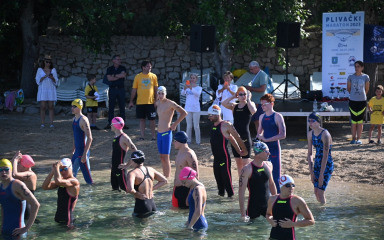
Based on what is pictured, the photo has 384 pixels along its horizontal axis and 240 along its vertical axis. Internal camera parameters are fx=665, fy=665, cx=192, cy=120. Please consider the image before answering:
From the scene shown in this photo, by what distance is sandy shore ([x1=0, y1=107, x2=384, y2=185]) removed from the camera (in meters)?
14.1

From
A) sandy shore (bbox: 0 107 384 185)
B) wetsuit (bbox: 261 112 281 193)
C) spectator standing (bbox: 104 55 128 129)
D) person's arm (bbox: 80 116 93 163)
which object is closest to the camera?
wetsuit (bbox: 261 112 281 193)

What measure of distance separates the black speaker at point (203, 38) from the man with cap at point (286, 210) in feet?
32.6

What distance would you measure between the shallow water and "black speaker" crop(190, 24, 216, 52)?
5.71m

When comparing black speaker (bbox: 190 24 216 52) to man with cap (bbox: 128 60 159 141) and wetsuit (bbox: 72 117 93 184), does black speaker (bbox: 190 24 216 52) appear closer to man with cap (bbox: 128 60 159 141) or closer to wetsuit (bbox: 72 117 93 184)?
man with cap (bbox: 128 60 159 141)

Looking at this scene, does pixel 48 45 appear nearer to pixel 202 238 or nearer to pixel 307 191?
pixel 307 191

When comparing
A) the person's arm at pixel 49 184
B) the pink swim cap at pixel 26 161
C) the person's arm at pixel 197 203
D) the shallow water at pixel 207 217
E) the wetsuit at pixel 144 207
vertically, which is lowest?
the shallow water at pixel 207 217

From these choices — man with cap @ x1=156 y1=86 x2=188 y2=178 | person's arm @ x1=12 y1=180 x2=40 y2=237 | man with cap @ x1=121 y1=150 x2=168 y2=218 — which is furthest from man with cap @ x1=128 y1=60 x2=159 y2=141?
person's arm @ x1=12 y1=180 x2=40 y2=237

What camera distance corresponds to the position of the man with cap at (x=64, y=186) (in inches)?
377

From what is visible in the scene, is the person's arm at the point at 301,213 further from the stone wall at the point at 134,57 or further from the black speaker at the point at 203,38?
the stone wall at the point at 134,57

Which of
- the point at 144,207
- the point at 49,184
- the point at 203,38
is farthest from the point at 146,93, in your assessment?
the point at 49,184

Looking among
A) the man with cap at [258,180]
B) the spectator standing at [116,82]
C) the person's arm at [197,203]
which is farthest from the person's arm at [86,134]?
the spectator standing at [116,82]

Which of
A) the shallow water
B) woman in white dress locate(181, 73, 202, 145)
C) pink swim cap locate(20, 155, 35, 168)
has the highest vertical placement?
woman in white dress locate(181, 73, 202, 145)

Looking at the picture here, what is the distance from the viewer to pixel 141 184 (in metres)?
10.1

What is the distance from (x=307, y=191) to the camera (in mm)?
12539
